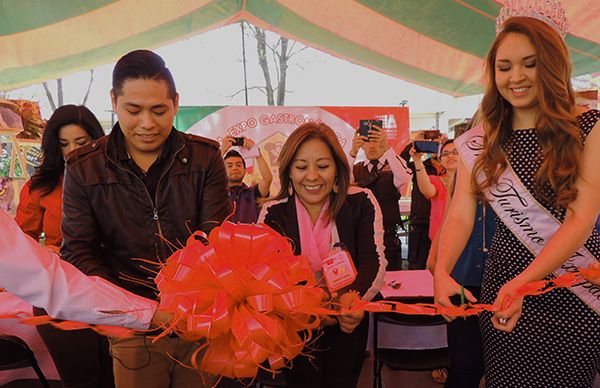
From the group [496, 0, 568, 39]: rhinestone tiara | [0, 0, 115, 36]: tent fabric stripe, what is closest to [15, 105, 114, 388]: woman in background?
[496, 0, 568, 39]: rhinestone tiara

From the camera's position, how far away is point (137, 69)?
1412mm

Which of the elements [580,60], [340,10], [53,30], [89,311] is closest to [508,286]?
[89,311]

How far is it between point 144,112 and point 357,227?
3.24 feet

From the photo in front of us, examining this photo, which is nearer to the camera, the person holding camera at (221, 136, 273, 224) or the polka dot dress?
the polka dot dress

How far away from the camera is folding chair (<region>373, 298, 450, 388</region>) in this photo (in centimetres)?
231

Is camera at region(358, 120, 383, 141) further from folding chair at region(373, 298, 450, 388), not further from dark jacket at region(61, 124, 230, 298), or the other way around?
dark jacket at region(61, 124, 230, 298)

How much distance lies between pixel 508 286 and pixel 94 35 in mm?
5125

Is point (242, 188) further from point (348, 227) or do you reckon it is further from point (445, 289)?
point (445, 289)

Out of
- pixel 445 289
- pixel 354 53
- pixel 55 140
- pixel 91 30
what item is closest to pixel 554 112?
pixel 445 289

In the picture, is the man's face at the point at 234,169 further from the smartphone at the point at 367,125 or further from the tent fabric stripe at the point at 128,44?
the tent fabric stripe at the point at 128,44

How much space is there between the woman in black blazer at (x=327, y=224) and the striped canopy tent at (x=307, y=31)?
240 centimetres

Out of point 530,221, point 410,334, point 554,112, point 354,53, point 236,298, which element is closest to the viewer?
point 236,298

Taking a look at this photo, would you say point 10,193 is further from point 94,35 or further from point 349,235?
point 349,235

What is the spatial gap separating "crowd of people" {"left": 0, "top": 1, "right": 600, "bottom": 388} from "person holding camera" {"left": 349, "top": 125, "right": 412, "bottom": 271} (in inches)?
67.6
